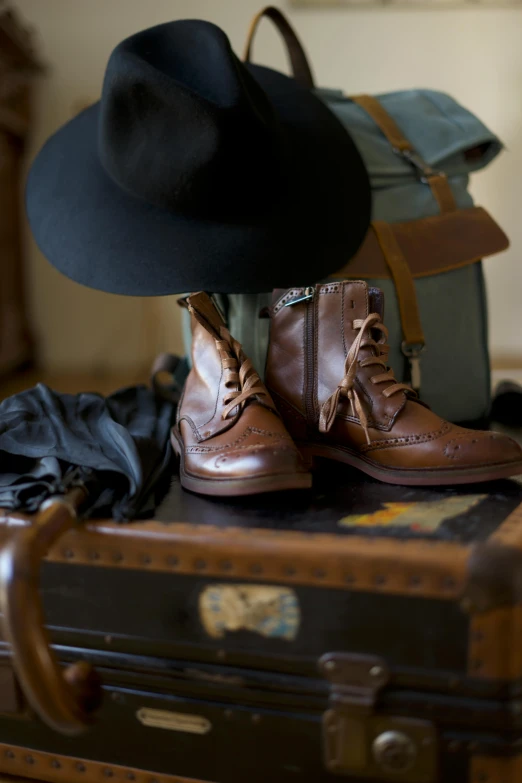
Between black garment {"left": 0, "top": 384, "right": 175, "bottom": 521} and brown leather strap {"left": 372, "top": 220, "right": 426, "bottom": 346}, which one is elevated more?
brown leather strap {"left": 372, "top": 220, "right": 426, "bottom": 346}

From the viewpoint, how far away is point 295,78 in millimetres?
1099

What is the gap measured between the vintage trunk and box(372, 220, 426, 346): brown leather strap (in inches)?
12.1

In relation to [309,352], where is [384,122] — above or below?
above

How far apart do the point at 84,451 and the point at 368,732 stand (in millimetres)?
362

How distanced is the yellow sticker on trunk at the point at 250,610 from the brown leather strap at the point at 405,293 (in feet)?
1.52

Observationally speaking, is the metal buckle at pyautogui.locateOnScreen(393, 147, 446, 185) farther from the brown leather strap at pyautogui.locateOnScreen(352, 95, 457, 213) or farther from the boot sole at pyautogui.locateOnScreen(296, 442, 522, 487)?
the boot sole at pyautogui.locateOnScreen(296, 442, 522, 487)

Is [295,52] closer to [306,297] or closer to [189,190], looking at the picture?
[189,190]

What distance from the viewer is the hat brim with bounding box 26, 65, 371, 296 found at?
787 mm

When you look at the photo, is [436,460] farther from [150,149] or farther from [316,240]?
[150,149]

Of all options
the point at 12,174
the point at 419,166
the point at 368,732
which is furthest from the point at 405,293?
the point at 12,174

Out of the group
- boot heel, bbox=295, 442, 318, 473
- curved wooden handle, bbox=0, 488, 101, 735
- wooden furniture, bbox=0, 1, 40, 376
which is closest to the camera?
curved wooden handle, bbox=0, 488, 101, 735

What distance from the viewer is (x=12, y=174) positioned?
1609 mm

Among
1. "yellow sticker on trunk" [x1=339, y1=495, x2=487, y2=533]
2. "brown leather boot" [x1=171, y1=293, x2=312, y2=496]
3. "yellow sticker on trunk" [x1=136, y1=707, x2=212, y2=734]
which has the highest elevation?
"brown leather boot" [x1=171, y1=293, x2=312, y2=496]

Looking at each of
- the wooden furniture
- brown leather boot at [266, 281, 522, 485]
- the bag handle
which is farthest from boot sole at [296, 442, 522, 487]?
the wooden furniture
